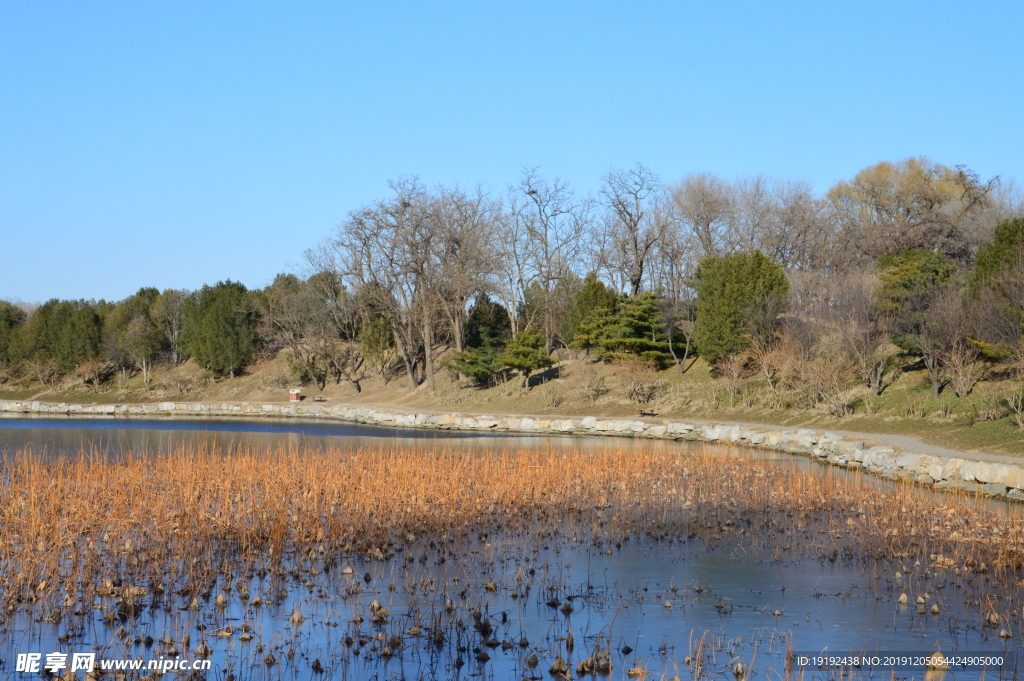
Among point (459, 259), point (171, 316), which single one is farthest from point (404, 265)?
point (171, 316)

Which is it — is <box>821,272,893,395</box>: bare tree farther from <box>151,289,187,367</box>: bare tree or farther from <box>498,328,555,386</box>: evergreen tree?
<box>151,289,187,367</box>: bare tree

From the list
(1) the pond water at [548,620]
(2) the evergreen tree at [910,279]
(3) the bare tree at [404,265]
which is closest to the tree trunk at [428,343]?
(3) the bare tree at [404,265]

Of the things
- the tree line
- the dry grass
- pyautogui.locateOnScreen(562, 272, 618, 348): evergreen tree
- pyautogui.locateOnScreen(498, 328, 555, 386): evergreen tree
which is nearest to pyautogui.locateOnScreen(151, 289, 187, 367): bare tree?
the tree line

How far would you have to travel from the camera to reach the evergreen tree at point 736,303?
31781 mm

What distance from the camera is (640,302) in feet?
124

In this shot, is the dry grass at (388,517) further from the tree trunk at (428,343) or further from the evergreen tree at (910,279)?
the tree trunk at (428,343)

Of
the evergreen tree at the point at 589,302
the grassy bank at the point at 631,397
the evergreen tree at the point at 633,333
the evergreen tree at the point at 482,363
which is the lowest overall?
the grassy bank at the point at 631,397

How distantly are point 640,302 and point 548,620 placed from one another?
30.4 meters

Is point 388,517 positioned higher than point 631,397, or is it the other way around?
point 631,397

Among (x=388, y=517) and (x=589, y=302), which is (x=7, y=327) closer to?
(x=589, y=302)

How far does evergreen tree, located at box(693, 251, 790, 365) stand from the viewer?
3178 centimetres

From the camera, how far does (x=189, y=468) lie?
1405 cm

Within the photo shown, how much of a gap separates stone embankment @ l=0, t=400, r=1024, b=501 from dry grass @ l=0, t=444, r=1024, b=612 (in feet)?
4.80

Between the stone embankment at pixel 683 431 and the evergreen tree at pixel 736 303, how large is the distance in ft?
18.7
